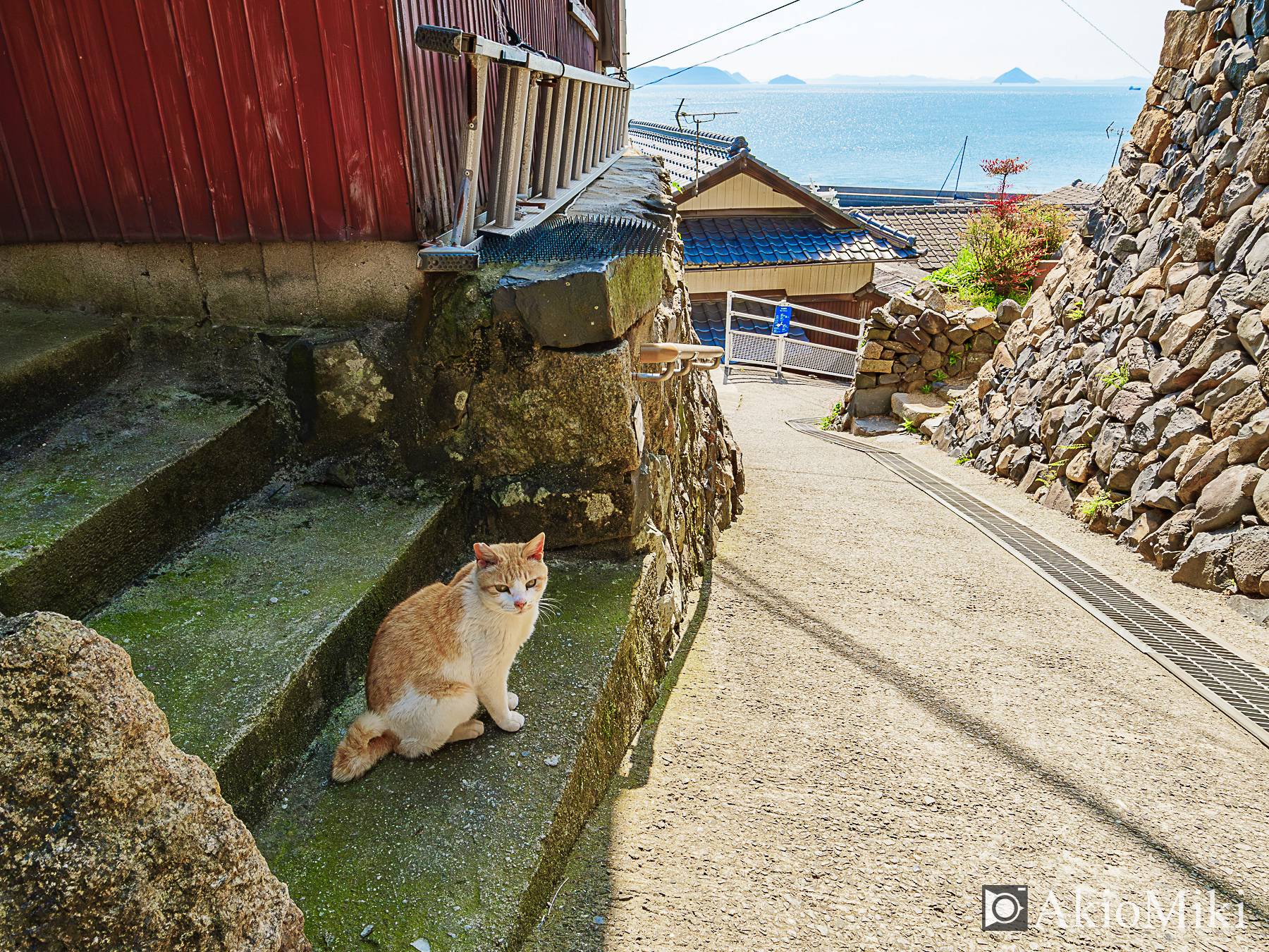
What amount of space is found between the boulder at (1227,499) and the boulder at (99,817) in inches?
217

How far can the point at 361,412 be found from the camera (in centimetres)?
298

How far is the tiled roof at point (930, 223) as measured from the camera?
61.0 feet

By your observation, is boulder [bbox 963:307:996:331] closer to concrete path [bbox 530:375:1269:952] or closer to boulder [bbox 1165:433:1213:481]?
boulder [bbox 1165:433:1213:481]

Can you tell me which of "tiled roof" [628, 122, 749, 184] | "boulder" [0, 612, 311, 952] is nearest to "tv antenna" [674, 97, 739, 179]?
"tiled roof" [628, 122, 749, 184]

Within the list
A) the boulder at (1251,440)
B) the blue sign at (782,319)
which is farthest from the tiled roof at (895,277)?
the boulder at (1251,440)

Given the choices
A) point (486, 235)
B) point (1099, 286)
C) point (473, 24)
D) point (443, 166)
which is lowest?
point (1099, 286)

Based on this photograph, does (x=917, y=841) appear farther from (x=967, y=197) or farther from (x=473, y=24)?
(x=967, y=197)

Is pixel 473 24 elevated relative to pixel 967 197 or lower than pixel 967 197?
elevated

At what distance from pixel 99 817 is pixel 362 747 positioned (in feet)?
3.15

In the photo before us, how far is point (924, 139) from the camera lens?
101875 mm

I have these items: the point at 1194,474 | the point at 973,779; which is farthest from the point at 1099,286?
the point at 973,779

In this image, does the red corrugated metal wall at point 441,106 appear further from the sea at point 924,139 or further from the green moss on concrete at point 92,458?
the sea at point 924,139

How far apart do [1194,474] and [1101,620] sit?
1449 mm

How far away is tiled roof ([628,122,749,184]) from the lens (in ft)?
56.2
